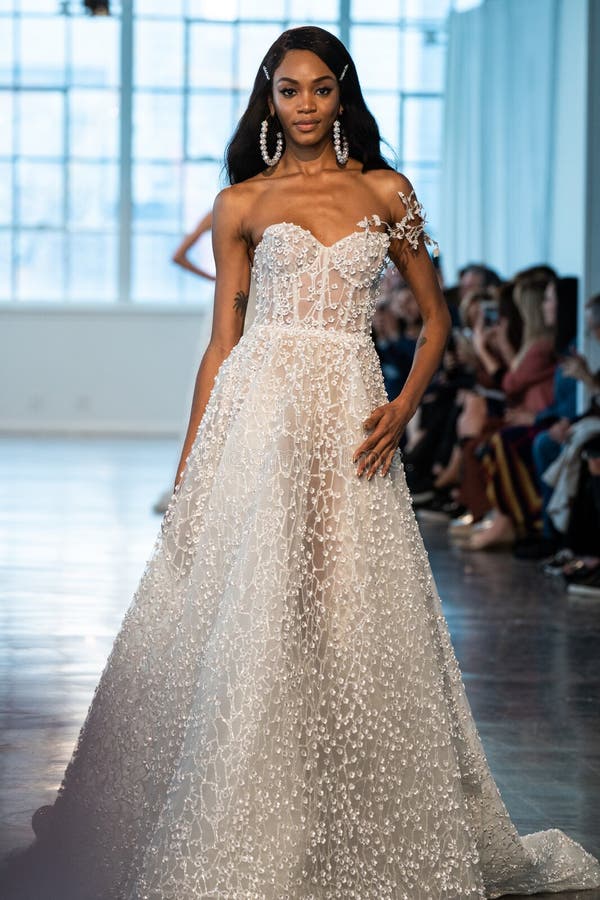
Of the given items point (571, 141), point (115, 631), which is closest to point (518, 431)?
point (571, 141)

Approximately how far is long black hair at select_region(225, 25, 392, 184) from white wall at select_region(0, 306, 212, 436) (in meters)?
10.6

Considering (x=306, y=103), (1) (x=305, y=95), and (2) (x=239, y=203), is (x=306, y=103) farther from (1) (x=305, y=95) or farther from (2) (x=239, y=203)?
(2) (x=239, y=203)

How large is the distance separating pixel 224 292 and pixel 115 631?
2.17 meters

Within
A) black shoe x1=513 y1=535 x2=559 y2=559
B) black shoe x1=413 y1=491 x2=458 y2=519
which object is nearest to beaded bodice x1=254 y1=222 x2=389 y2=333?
black shoe x1=513 y1=535 x2=559 y2=559

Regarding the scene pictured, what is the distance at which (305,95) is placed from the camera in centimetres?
245

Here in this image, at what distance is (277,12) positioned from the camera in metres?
13.5

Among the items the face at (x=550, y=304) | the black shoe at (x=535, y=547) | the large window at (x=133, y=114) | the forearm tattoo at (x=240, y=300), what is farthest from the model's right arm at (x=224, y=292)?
the large window at (x=133, y=114)

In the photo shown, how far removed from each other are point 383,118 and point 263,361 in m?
11.7

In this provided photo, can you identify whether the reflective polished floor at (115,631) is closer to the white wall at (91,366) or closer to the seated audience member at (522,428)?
the seated audience member at (522,428)

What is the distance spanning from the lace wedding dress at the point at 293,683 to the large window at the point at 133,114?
11.2 metres

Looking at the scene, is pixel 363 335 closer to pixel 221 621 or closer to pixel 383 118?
pixel 221 621

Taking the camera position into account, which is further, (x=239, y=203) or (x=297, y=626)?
(x=239, y=203)

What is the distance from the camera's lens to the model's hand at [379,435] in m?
2.39

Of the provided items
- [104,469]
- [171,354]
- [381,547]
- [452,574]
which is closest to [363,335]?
[381,547]
